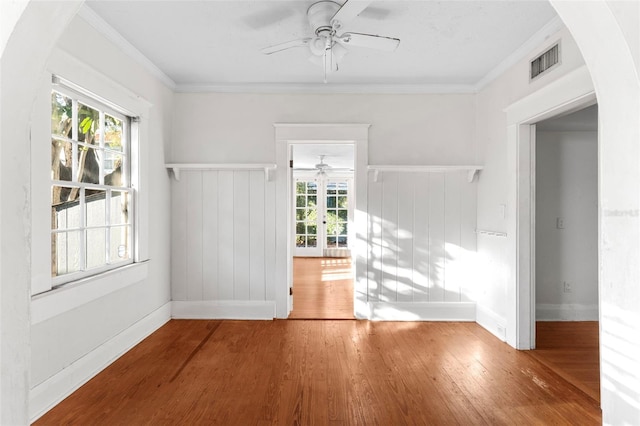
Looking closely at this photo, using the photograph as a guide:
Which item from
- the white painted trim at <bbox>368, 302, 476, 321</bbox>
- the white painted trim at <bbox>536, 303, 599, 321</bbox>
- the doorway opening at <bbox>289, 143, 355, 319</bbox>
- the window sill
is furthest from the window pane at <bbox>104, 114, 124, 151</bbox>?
the doorway opening at <bbox>289, 143, 355, 319</bbox>

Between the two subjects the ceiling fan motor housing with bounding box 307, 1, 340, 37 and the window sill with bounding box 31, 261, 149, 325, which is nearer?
the window sill with bounding box 31, 261, 149, 325

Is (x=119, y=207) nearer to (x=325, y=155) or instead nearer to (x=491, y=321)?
(x=491, y=321)

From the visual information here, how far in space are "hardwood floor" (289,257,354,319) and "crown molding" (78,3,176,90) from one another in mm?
2820

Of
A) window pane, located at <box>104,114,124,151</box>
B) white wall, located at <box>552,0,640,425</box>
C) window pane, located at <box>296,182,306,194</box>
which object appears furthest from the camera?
window pane, located at <box>296,182,306,194</box>

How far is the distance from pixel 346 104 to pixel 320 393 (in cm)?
289

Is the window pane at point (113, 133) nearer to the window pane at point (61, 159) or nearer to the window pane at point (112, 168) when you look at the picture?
the window pane at point (112, 168)

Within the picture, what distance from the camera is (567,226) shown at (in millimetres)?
4207

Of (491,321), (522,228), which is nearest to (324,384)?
(491,321)

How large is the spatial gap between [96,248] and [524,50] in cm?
376

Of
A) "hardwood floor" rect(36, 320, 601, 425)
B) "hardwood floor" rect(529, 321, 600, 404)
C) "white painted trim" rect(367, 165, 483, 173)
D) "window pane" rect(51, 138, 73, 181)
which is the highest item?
"white painted trim" rect(367, 165, 483, 173)

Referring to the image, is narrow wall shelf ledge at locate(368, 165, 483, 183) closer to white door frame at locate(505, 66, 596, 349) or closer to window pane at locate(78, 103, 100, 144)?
white door frame at locate(505, 66, 596, 349)

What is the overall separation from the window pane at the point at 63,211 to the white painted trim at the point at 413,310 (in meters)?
2.84

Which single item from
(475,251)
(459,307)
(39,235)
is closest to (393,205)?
(475,251)

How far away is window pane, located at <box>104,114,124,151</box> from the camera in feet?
9.98
